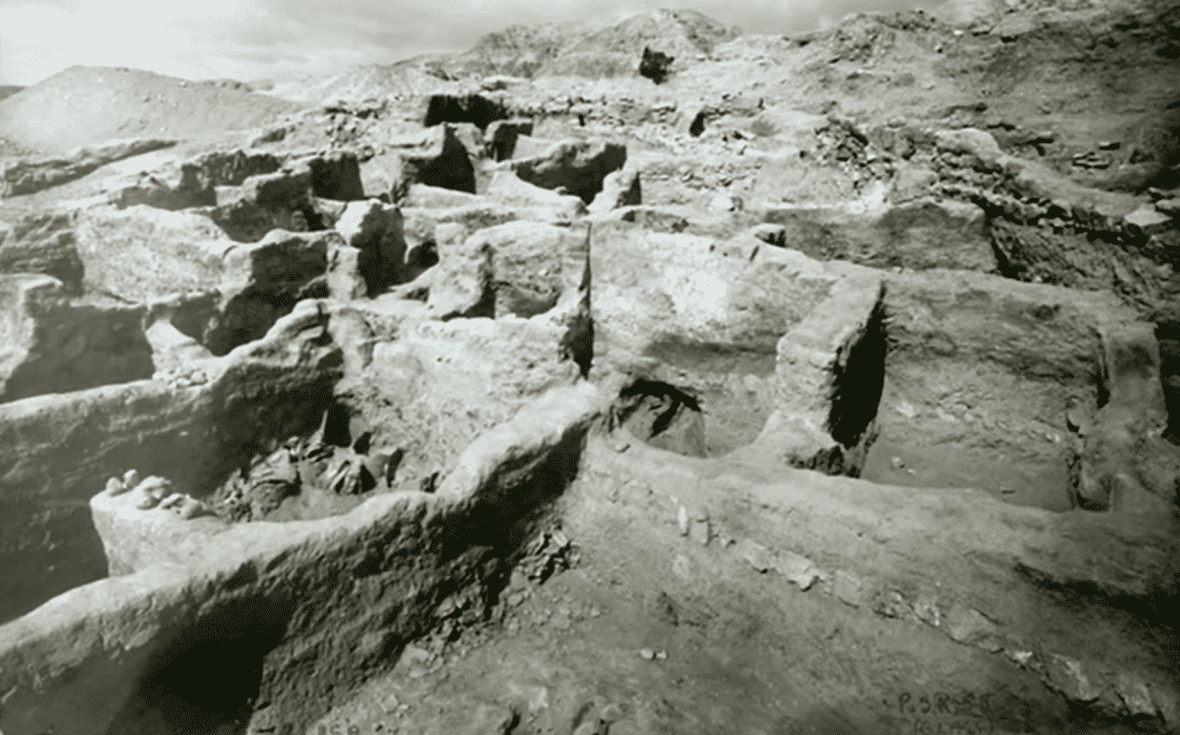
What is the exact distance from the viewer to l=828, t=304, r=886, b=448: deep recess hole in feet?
20.1

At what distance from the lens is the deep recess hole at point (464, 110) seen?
16234mm

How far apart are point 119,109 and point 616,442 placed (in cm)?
2295

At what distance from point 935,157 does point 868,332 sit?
187 inches

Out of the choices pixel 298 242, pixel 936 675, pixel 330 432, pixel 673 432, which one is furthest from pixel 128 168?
pixel 936 675

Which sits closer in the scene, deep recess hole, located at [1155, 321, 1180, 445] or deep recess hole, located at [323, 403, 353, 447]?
deep recess hole, located at [1155, 321, 1180, 445]

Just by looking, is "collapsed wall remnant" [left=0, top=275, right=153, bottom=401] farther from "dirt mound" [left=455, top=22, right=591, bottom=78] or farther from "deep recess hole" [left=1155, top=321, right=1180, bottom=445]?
"dirt mound" [left=455, top=22, right=591, bottom=78]

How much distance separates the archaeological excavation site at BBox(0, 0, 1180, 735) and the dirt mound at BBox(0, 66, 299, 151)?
11586mm

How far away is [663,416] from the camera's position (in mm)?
8336

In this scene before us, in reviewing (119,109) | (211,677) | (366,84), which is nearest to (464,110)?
(366,84)

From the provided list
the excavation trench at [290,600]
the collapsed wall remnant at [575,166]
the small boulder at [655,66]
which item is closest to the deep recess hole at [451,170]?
the collapsed wall remnant at [575,166]

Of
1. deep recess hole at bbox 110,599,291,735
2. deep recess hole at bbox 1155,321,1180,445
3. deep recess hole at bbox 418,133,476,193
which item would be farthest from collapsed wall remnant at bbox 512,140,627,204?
deep recess hole at bbox 110,599,291,735

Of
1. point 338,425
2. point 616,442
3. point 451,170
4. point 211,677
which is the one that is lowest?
point 338,425

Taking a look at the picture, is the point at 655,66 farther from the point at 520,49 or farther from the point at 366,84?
the point at 520,49

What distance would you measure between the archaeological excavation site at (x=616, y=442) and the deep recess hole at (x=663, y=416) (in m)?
0.05
